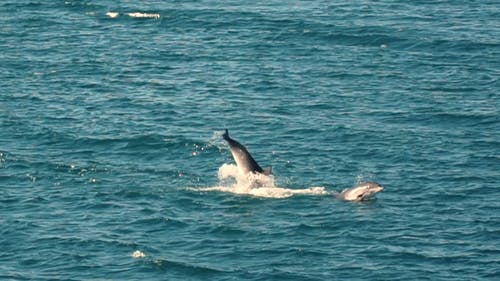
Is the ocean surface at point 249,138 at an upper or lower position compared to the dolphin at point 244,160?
lower

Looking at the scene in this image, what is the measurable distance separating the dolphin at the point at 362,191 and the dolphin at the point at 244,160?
450cm

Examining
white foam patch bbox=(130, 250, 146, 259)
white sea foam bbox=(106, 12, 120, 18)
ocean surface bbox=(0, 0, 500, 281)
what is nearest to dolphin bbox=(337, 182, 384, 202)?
ocean surface bbox=(0, 0, 500, 281)

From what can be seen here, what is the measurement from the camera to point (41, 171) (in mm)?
69688

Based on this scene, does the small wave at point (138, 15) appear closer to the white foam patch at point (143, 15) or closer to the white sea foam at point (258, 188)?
the white foam patch at point (143, 15)

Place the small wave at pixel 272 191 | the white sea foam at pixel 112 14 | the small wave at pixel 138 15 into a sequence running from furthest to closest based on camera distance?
the white sea foam at pixel 112 14 → the small wave at pixel 138 15 → the small wave at pixel 272 191

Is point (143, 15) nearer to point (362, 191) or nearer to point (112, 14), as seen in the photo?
point (112, 14)

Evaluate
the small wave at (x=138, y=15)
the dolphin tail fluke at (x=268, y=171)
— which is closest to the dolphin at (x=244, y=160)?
the dolphin tail fluke at (x=268, y=171)

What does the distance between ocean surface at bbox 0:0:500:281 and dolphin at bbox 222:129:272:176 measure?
0.99 meters

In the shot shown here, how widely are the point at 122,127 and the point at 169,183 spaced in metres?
10.4

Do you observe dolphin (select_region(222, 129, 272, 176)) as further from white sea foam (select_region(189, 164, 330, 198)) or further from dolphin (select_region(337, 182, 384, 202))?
dolphin (select_region(337, 182, 384, 202))

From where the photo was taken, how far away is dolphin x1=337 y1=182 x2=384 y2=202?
63.9m

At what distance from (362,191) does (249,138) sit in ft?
41.5

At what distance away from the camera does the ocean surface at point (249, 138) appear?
58.4m

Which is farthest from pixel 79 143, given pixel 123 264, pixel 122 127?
pixel 123 264
